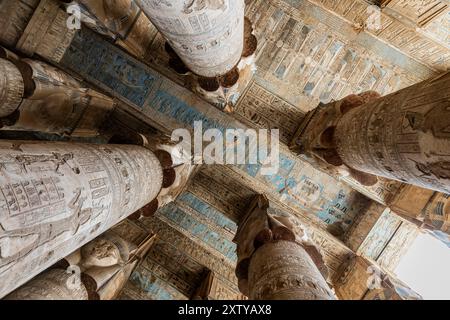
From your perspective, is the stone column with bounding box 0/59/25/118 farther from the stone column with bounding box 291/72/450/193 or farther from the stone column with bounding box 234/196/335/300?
the stone column with bounding box 291/72/450/193

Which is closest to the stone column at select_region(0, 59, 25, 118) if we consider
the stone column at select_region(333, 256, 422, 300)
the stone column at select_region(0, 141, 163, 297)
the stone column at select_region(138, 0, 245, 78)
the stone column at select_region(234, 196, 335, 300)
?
the stone column at select_region(0, 141, 163, 297)

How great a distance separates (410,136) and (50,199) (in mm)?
2384

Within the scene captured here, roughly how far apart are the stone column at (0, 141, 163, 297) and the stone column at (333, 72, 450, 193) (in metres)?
2.30

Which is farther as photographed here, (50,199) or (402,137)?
(402,137)

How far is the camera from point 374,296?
441 cm

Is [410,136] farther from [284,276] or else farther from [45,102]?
[45,102]

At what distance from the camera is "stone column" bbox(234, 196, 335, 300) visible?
2.47 meters

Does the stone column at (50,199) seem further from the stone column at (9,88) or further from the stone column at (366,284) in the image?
the stone column at (366,284)

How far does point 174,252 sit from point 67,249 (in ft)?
13.7

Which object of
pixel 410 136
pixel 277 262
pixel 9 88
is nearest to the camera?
pixel 410 136

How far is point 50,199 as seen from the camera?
5.60 feet

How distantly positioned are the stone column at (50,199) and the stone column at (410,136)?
7.55ft

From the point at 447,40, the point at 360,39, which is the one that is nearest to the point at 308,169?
the point at 360,39

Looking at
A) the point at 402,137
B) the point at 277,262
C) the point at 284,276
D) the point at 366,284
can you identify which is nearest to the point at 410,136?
the point at 402,137
